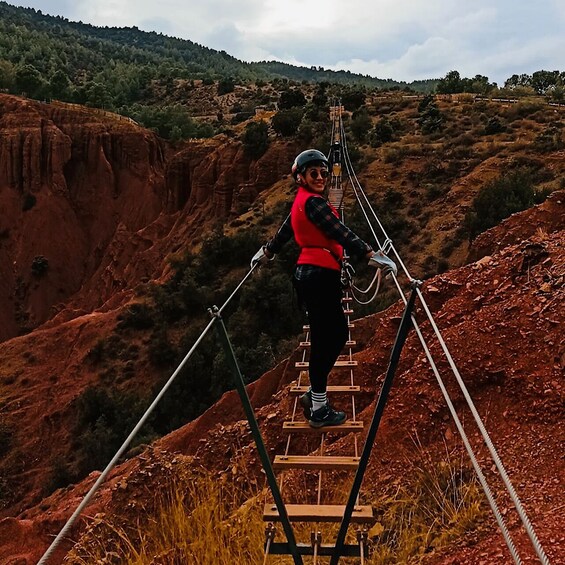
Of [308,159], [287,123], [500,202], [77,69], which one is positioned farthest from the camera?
[77,69]

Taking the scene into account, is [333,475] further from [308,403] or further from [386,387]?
[386,387]

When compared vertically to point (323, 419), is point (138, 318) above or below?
below

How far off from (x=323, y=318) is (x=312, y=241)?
0.55 meters

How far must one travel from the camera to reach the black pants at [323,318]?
3.75m

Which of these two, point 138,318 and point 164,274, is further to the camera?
point 164,274

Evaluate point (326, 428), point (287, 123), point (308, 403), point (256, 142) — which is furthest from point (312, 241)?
point (287, 123)

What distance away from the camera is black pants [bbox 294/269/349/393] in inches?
148

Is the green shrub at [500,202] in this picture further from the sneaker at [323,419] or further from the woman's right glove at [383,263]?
the woman's right glove at [383,263]

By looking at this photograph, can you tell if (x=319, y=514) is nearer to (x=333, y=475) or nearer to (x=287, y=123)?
(x=333, y=475)

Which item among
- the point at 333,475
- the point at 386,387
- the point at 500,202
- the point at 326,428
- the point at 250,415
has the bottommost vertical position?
the point at 333,475

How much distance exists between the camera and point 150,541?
420 cm

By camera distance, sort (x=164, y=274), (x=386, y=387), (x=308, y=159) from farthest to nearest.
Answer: (x=164, y=274), (x=308, y=159), (x=386, y=387)

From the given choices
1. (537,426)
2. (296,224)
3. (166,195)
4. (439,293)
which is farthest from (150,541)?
Answer: (166,195)

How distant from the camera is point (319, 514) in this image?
3.22 meters
